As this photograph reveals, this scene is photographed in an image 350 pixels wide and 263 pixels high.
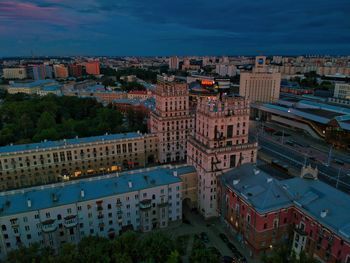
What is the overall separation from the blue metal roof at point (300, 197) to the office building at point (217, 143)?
5.83 m

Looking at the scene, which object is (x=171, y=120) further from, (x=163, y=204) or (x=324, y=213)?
(x=324, y=213)

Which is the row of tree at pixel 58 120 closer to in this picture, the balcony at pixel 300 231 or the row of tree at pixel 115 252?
the row of tree at pixel 115 252

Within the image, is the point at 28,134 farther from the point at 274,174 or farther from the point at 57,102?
the point at 274,174

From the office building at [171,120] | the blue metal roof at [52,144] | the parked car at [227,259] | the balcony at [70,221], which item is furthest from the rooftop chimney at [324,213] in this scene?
the blue metal roof at [52,144]

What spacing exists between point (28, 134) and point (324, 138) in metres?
150

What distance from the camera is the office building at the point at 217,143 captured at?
2798 inches

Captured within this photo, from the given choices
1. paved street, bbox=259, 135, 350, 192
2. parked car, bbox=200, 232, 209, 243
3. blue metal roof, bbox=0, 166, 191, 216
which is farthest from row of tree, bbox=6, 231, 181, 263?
paved street, bbox=259, 135, 350, 192

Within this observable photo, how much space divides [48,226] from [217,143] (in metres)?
45.9

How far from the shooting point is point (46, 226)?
58.2 m

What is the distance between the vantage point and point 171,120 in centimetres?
10944

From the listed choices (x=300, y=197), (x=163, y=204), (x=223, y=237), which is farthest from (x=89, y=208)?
(x=300, y=197)

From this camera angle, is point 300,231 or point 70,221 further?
point 70,221

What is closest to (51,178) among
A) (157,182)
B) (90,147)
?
(90,147)

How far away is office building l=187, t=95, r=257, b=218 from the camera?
7106cm
